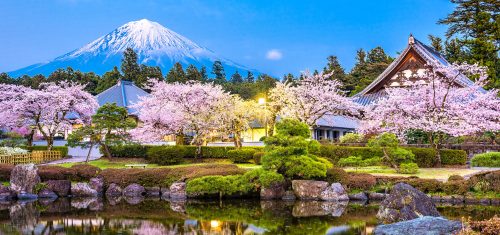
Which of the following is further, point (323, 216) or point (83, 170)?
point (83, 170)

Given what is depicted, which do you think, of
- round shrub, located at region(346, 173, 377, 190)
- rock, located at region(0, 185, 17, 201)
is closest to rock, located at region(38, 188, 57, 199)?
rock, located at region(0, 185, 17, 201)

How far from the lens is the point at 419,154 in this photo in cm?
2339

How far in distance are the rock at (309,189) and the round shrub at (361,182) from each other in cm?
90

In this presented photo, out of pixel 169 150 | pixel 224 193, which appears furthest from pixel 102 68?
pixel 224 193

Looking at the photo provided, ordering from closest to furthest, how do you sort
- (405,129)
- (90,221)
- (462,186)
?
(90,221)
(462,186)
(405,129)

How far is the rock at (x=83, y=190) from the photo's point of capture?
19172mm

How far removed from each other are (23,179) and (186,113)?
12.5 metres

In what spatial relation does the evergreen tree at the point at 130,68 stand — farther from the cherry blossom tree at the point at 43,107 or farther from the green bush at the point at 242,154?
the green bush at the point at 242,154

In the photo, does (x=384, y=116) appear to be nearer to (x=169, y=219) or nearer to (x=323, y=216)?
(x=323, y=216)

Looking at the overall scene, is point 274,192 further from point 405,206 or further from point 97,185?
point 97,185

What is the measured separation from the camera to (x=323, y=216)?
13383 millimetres

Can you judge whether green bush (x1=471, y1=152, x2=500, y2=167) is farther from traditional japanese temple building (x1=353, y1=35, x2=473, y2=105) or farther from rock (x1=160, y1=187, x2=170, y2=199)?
rock (x1=160, y1=187, x2=170, y2=199)

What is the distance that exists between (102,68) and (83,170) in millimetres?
109318

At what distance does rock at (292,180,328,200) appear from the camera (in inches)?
667
